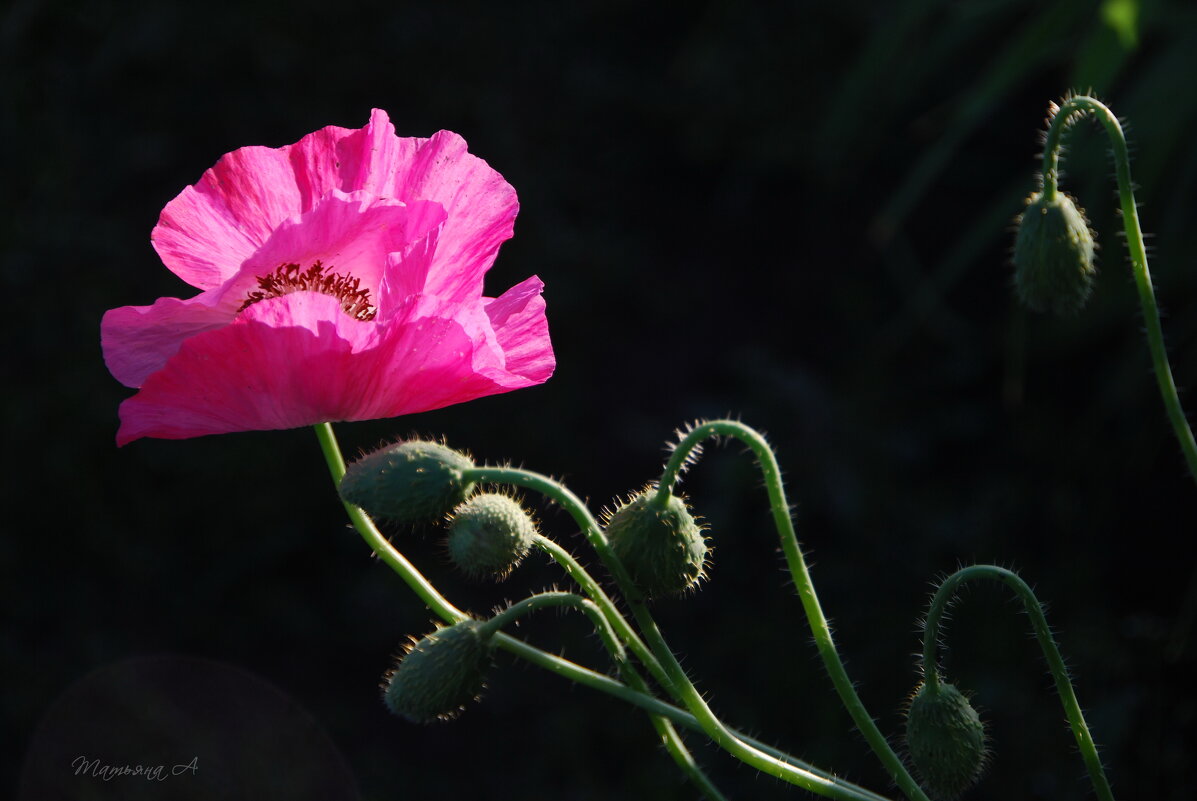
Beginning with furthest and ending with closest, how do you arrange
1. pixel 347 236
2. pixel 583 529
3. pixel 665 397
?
pixel 665 397 → pixel 347 236 → pixel 583 529

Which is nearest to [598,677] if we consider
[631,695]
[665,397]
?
[631,695]

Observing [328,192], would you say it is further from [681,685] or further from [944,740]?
[944,740]

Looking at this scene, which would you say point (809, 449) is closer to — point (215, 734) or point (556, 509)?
point (556, 509)

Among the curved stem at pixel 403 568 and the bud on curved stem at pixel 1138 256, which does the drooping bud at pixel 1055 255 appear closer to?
the bud on curved stem at pixel 1138 256

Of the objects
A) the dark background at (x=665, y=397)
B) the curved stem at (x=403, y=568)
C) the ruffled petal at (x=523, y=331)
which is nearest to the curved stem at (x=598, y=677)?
the curved stem at (x=403, y=568)

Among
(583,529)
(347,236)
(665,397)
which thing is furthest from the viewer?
(665,397)

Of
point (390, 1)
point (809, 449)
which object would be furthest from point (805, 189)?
point (390, 1)

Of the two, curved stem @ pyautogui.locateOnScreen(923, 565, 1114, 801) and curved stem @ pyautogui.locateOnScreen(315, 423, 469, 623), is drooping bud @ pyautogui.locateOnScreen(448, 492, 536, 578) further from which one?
curved stem @ pyautogui.locateOnScreen(923, 565, 1114, 801)
